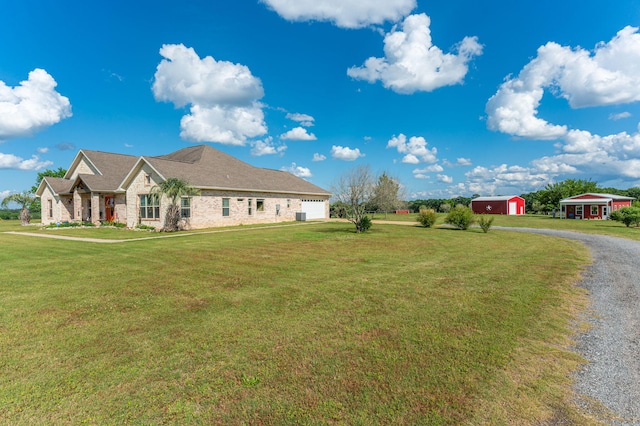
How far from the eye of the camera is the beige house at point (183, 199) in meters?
21.8

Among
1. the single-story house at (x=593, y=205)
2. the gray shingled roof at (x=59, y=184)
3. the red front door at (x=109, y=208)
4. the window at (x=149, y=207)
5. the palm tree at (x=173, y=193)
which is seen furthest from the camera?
the single-story house at (x=593, y=205)

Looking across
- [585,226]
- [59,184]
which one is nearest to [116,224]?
[59,184]

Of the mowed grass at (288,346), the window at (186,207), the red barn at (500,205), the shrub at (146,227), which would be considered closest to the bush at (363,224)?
the mowed grass at (288,346)

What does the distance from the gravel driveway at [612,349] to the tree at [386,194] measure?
1346 inches

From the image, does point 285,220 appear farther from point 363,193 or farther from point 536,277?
point 536,277

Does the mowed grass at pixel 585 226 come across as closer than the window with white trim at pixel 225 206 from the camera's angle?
Yes

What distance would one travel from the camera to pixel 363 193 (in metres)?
20.6

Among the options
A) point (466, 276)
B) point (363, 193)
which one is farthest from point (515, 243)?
point (363, 193)

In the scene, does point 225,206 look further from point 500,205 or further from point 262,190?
point 500,205

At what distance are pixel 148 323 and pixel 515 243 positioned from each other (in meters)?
15.0

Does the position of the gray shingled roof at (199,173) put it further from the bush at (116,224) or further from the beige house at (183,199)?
the bush at (116,224)

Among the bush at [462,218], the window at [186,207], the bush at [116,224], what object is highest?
the window at [186,207]

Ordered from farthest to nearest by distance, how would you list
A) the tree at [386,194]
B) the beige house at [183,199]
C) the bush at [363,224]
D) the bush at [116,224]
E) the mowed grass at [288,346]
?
the tree at [386,194] < the bush at [116,224] < the beige house at [183,199] < the bush at [363,224] < the mowed grass at [288,346]

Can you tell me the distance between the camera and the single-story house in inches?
1398
